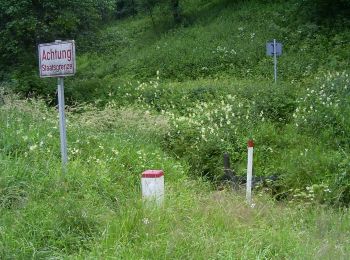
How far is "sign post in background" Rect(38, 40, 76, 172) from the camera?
18.8ft

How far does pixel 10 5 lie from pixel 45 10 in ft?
3.35

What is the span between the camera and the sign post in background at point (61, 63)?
5.73 m

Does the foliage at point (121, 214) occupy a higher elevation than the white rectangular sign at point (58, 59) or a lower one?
lower

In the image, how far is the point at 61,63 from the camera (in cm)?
580

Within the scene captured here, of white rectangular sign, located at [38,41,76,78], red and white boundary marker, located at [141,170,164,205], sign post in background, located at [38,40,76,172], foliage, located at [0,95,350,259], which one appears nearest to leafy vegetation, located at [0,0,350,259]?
foliage, located at [0,95,350,259]

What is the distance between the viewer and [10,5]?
14.4m

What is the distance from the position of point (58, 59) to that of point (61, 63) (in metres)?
0.07

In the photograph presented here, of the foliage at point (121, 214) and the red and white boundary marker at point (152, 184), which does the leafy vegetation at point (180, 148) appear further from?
the red and white boundary marker at point (152, 184)

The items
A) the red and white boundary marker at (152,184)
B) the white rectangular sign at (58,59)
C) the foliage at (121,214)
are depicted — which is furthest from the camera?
the white rectangular sign at (58,59)

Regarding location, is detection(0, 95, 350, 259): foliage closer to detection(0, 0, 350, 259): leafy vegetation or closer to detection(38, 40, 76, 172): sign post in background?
detection(0, 0, 350, 259): leafy vegetation

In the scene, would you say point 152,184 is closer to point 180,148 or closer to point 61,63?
point 61,63

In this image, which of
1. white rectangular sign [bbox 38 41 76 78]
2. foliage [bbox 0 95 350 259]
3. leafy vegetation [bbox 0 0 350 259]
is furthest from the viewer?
white rectangular sign [bbox 38 41 76 78]

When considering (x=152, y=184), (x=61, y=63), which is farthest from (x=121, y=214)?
(x=61, y=63)

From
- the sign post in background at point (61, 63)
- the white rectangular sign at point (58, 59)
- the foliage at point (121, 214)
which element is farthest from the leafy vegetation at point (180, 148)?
the white rectangular sign at point (58, 59)
